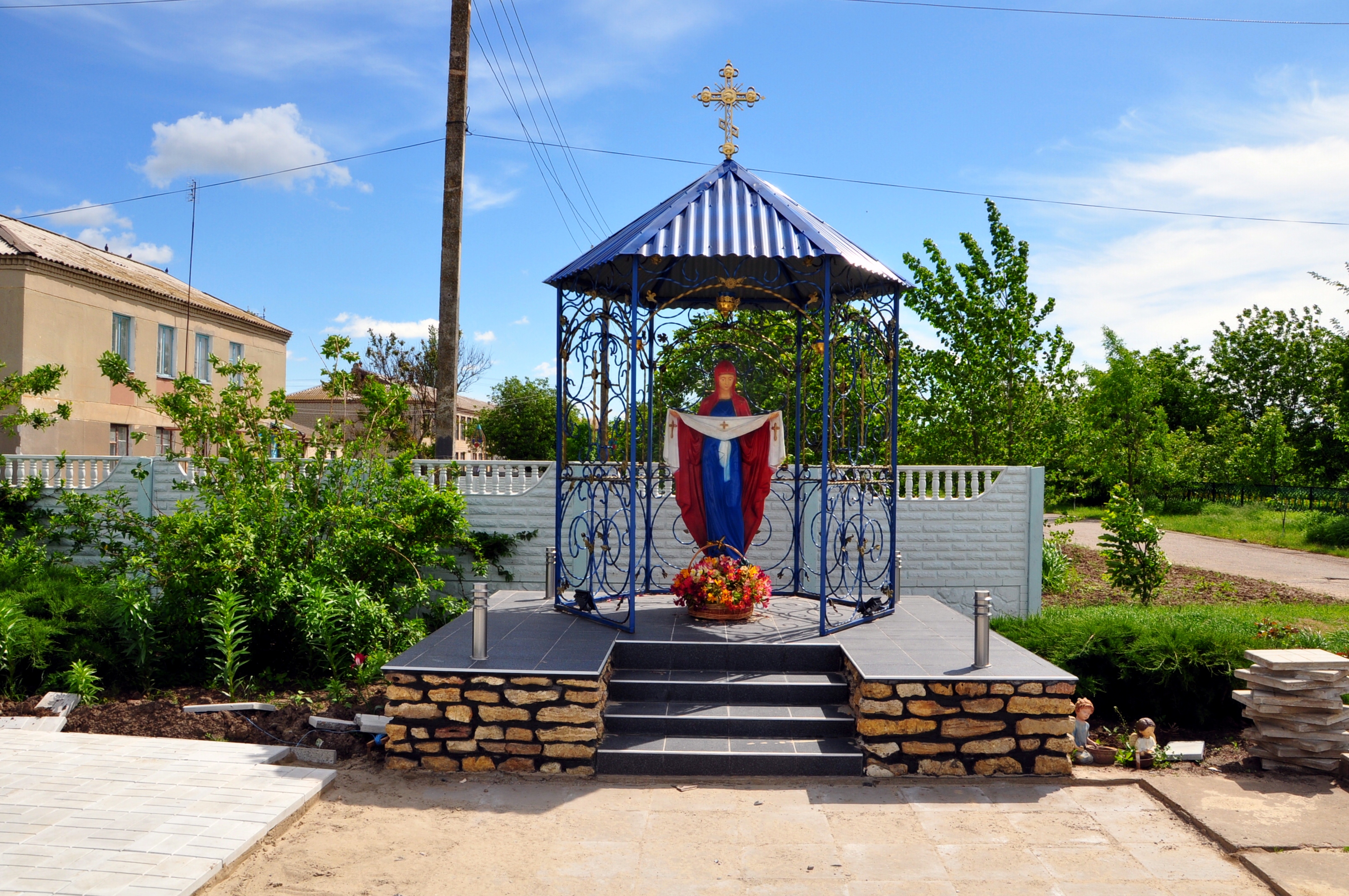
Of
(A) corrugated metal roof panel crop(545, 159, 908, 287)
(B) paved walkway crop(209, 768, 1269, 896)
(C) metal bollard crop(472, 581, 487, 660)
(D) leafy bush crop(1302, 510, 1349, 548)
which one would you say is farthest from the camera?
(D) leafy bush crop(1302, 510, 1349, 548)

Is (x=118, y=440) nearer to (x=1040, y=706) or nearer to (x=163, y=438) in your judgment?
(x=163, y=438)

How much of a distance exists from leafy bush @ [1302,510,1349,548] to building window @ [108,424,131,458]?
26477 mm

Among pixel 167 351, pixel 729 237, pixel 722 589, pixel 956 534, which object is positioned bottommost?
pixel 722 589

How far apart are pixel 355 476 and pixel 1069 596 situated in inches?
347

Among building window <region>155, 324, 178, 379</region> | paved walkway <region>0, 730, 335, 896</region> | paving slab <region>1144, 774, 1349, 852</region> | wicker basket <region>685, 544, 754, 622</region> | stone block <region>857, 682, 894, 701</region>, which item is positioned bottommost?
paved walkway <region>0, 730, 335, 896</region>

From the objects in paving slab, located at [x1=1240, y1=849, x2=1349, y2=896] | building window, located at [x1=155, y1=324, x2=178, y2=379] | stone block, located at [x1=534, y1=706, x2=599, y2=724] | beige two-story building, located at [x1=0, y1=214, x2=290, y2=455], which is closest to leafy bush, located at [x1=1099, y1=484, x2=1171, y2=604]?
paving slab, located at [x1=1240, y1=849, x2=1349, y2=896]

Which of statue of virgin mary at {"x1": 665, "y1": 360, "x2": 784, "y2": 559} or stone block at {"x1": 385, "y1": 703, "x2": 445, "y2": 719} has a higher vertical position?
statue of virgin mary at {"x1": 665, "y1": 360, "x2": 784, "y2": 559}

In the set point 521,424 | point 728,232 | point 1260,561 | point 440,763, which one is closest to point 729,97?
point 728,232

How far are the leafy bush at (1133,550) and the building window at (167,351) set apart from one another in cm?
2130

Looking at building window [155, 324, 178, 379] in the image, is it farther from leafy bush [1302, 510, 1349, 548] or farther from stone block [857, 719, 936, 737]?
leafy bush [1302, 510, 1349, 548]

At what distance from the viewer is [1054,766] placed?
18.4ft

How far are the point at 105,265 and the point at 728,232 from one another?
66.7 feet

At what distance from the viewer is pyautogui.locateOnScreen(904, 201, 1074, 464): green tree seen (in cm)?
1212

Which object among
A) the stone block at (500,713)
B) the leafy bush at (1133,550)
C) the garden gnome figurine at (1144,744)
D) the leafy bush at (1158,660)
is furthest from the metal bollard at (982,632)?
the leafy bush at (1133,550)
